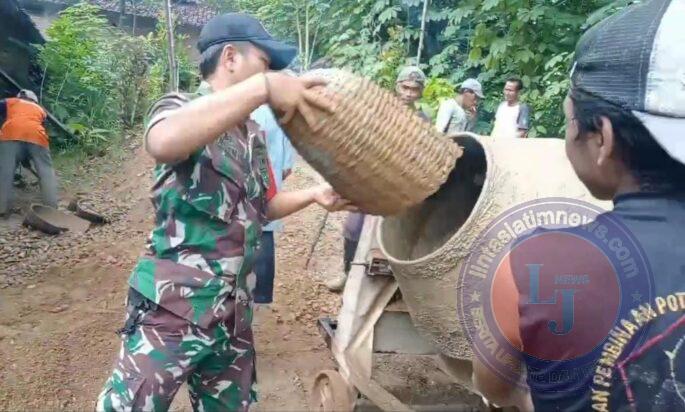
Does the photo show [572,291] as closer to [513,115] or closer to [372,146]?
[372,146]

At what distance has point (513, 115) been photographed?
685 cm

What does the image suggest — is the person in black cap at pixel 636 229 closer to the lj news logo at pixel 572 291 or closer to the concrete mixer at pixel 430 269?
the lj news logo at pixel 572 291

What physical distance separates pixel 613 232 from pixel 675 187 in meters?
0.12

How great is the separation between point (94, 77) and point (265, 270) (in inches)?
324

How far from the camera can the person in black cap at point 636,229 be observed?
37.4 inches

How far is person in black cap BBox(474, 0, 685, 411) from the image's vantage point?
0.95 m

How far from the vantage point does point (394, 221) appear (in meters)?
2.74

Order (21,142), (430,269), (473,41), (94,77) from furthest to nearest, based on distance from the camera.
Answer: (94,77), (473,41), (21,142), (430,269)

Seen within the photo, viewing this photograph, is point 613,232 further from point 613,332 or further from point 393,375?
point 393,375

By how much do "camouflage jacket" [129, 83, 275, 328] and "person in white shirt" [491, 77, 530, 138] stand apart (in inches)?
204

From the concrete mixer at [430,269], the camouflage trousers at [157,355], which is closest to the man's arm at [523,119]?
the concrete mixer at [430,269]

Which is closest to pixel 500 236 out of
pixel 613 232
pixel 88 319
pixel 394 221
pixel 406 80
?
pixel 394 221

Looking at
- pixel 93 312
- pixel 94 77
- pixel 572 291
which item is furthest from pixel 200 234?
pixel 94 77

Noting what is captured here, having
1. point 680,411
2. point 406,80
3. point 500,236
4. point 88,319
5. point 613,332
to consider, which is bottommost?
point 88,319
